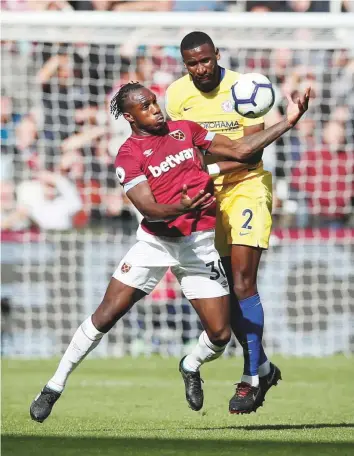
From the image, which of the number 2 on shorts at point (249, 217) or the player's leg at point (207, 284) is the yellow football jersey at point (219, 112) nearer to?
the number 2 on shorts at point (249, 217)

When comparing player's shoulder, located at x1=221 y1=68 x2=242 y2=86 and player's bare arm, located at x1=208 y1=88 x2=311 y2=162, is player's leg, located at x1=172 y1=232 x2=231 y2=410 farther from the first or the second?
player's shoulder, located at x1=221 y1=68 x2=242 y2=86

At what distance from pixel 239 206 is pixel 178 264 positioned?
0.88m

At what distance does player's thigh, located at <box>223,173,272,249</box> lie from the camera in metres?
7.68

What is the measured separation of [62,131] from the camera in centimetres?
1295

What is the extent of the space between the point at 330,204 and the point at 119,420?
5.84m

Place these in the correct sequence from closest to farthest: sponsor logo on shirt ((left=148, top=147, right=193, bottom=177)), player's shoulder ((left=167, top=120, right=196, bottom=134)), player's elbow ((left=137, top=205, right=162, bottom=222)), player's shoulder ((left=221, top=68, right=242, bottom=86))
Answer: player's elbow ((left=137, top=205, right=162, bottom=222)), sponsor logo on shirt ((left=148, top=147, right=193, bottom=177)), player's shoulder ((left=167, top=120, right=196, bottom=134)), player's shoulder ((left=221, top=68, right=242, bottom=86))

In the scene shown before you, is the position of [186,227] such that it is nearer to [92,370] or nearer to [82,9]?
[92,370]

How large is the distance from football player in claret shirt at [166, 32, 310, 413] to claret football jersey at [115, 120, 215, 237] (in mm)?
667

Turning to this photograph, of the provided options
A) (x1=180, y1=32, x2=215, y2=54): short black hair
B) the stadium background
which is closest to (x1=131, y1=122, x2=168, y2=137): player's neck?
(x1=180, y1=32, x2=215, y2=54): short black hair

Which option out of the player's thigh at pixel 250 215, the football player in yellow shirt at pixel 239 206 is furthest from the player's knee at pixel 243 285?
the player's thigh at pixel 250 215

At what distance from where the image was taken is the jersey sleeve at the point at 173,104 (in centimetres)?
785

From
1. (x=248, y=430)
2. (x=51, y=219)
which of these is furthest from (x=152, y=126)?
(x=51, y=219)

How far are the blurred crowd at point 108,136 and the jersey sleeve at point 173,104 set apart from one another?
4490 millimetres

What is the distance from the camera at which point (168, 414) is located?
7.96 metres
